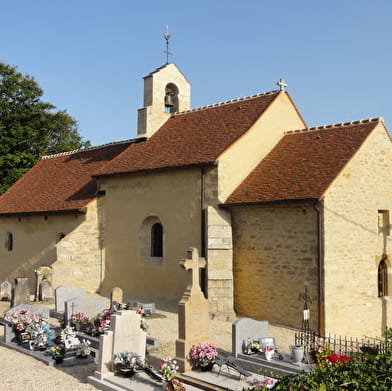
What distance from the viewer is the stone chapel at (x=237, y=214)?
45.2 feet

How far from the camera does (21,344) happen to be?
1141 cm

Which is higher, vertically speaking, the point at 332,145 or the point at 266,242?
the point at 332,145

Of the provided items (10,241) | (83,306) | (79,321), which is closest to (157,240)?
(83,306)

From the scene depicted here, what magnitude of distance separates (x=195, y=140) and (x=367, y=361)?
12.2m

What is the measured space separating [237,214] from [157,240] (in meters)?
3.97

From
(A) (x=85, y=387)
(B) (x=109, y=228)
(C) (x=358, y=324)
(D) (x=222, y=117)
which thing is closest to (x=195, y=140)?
(D) (x=222, y=117)

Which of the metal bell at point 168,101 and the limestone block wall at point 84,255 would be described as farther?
the metal bell at point 168,101

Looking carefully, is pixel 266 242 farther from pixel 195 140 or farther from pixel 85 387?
pixel 85 387

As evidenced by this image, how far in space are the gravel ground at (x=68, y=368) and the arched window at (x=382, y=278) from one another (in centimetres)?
382

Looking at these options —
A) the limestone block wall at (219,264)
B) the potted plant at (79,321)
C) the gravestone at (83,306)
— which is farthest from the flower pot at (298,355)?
the gravestone at (83,306)

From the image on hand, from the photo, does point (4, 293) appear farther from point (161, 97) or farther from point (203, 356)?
point (203, 356)

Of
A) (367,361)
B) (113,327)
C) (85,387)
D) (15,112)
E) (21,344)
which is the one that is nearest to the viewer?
(367,361)

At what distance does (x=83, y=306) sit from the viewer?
1313 cm

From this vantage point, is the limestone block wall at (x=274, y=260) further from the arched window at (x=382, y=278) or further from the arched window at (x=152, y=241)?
the arched window at (x=152, y=241)
